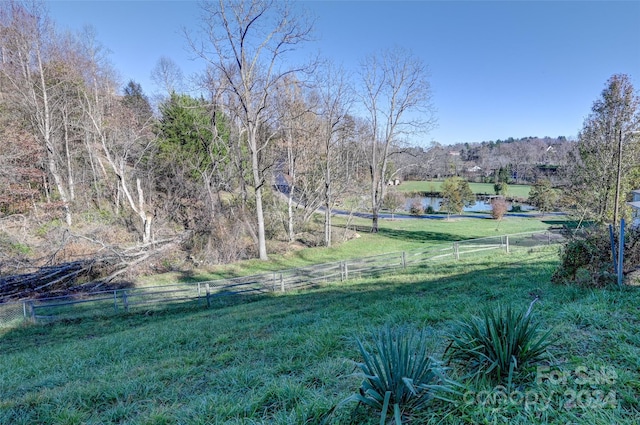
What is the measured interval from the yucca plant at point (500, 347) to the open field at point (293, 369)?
14 centimetres

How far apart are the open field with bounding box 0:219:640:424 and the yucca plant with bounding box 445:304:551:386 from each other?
14cm

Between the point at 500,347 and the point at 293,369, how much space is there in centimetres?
206

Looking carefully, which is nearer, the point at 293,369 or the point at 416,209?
the point at 293,369

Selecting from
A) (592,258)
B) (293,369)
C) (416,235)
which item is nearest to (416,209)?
(416,235)

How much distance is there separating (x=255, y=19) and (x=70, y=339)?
48.6 ft

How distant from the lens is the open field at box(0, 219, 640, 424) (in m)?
1.97

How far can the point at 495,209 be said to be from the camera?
32.4 meters

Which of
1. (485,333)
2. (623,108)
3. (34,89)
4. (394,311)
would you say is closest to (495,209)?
(623,108)

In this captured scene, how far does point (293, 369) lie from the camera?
128 inches

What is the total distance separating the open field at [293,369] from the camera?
1.97m

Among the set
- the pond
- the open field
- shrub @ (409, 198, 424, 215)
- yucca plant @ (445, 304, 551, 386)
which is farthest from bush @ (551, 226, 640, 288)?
the pond

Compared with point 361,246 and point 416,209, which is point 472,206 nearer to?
point 416,209

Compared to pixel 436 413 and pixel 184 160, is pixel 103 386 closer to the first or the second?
pixel 436 413

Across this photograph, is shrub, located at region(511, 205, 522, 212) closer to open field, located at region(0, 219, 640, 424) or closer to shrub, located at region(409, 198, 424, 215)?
shrub, located at region(409, 198, 424, 215)
